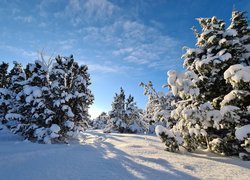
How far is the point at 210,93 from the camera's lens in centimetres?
998

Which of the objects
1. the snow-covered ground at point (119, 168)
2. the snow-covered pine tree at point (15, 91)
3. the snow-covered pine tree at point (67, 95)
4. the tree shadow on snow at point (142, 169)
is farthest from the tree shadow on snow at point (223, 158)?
the snow-covered pine tree at point (15, 91)

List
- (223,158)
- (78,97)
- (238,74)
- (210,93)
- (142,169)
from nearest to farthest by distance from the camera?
(142,169), (238,74), (223,158), (210,93), (78,97)

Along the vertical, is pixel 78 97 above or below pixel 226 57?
below

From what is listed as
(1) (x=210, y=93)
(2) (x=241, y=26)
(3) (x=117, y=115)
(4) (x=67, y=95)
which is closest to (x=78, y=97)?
(4) (x=67, y=95)

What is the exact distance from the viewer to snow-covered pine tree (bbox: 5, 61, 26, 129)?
17078mm

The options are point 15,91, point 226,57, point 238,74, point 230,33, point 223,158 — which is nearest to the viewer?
point 238,74

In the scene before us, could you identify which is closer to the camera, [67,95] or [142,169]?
[142,169]

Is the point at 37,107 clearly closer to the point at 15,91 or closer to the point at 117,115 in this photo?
the point at 15,91

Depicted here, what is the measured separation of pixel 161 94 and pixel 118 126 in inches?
640

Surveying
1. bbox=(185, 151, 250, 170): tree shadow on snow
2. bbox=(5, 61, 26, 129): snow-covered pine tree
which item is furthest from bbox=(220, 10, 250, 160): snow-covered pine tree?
bbox=(5, 61, 26, 129): snow-covered pine tree

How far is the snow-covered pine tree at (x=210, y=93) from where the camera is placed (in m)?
8.73

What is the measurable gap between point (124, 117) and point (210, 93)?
2576 cm

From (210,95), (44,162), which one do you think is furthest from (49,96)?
(210,95)

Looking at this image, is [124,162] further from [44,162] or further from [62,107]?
[62,107]
